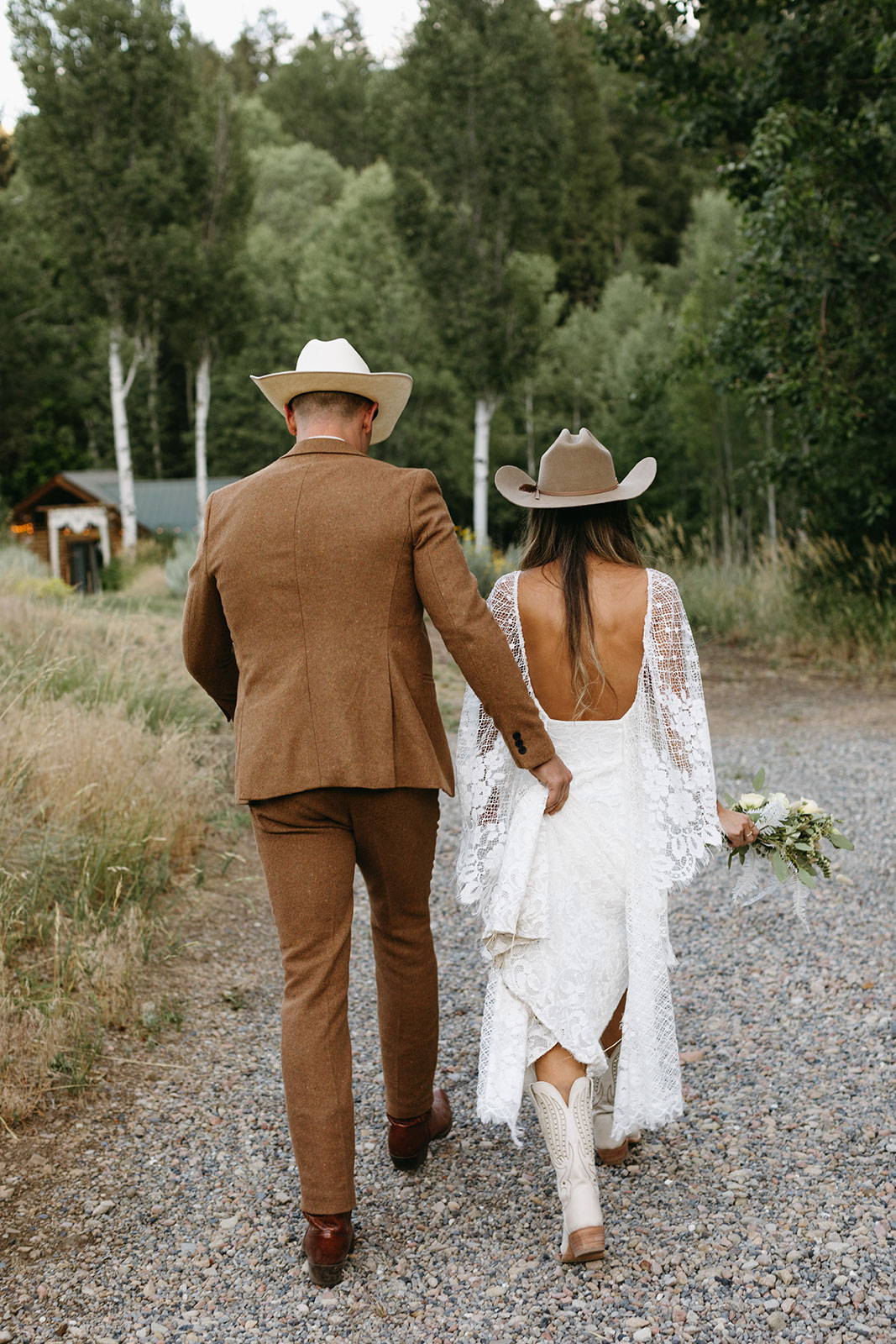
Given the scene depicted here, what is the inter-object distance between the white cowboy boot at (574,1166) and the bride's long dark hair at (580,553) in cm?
85

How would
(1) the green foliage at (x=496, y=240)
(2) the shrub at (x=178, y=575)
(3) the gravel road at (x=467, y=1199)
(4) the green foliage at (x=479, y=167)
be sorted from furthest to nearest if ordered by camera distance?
1. (4) the green foliage at (x=479, y=167)
2. (2) the shrub at (x=178, y=575)
3. (1) the green foliage at (x=496, y=240)
4. (3) the gravel road at (x=467, y=1199)

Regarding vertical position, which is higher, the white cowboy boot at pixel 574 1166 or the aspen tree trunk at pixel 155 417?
the white cowboy boot at pixel 574 1166

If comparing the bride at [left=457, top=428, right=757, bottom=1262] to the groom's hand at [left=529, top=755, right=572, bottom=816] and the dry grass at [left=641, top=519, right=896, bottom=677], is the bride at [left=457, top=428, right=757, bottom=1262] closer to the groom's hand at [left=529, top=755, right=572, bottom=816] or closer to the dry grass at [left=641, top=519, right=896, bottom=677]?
the groom's hand at [left=529, top=755, right=572, bottom=816]

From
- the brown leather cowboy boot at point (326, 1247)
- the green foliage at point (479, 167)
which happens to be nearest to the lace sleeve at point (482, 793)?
the brown leather cowboy boot at point (326, 1247)

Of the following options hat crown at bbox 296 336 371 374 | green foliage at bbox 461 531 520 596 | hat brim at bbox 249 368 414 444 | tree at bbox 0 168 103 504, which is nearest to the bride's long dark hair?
hat brim at bbox 249 368 414 444

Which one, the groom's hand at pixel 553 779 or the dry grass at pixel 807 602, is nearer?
the groom's hand at pixel 553 779

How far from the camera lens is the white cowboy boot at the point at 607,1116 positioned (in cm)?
284

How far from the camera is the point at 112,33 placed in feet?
77.3

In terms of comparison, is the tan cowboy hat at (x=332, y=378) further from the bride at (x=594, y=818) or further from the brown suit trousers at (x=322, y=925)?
the brown suit trousers at (x=322, y=925)

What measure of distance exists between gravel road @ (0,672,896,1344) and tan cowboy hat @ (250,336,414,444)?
185cm

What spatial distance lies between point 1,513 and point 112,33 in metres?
11.4

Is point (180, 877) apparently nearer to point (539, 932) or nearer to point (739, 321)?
point (539, 932)

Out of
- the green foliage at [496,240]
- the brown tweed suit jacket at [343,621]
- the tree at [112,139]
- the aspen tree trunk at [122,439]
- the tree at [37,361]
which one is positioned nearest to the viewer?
the brown tweed suit jacket at [343,621]

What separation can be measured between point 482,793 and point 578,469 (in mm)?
798
